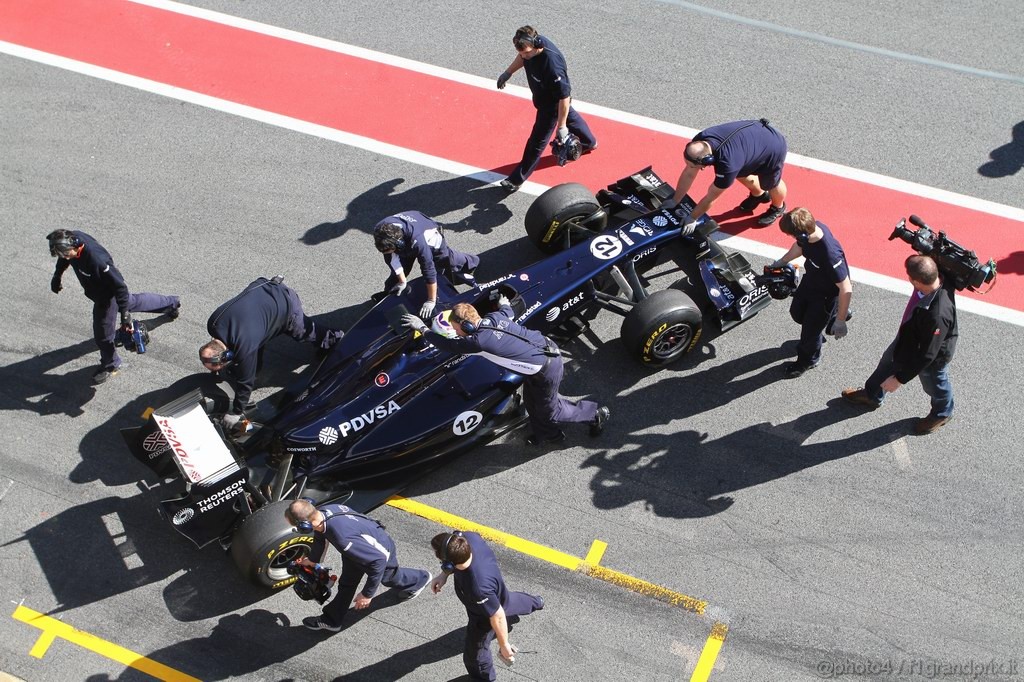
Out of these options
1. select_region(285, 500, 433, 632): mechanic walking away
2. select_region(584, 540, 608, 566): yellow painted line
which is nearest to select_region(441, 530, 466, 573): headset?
select_region(285, 500, 433, 632): mechanic walking away

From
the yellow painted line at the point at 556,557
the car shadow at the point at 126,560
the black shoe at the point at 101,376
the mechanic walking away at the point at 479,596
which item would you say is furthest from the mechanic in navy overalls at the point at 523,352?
the black shoe at the point at 101,376

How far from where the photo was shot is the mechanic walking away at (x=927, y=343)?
6.72 m

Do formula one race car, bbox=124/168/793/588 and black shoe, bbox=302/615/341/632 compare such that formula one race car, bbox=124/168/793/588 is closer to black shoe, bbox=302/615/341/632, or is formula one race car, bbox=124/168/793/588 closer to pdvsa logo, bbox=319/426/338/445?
pdvsa logo, bbox=319/426/338/445

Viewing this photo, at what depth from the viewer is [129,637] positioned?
6961 mm

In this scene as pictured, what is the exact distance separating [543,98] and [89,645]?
6243mm

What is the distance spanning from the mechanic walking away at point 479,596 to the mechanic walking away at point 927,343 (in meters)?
3.46

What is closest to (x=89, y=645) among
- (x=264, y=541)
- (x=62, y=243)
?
(x=264, y=541)

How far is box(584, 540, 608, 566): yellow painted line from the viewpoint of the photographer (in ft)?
23.7

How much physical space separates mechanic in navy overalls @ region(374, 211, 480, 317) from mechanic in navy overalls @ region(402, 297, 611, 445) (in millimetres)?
461

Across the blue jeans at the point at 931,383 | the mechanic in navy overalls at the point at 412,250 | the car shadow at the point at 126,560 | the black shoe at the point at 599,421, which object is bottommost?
the car shadow at the point at 126,560

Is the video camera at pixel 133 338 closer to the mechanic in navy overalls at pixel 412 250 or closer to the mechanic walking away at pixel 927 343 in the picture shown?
the mechanic in navy overalls at pixel 412 250

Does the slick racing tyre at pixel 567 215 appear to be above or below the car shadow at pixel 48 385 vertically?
above

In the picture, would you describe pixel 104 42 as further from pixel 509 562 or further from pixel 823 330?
pixel 823 330

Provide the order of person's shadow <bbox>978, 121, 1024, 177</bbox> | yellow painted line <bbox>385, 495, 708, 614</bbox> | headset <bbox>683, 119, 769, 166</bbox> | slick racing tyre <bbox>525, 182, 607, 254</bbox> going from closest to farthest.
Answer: yellow painted line <bbox>385, 495, 708, 614</bbox> < headset <bbox>683, 119, 769, 166</bbox> < slick racing tyre <bbox>525, 182, 607, 254</bbox> < person's shadow <bbox>978, 121, 1024, 177</bbox>
